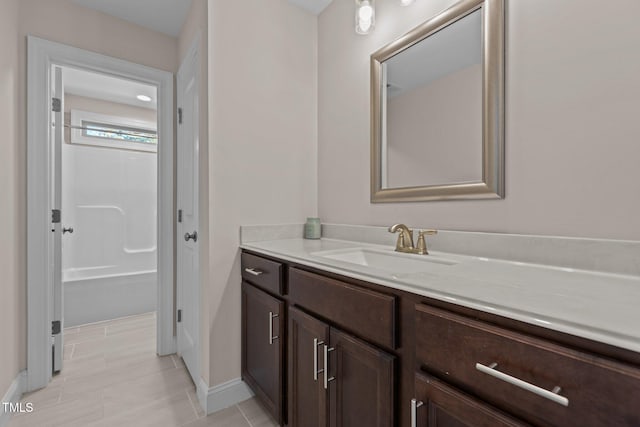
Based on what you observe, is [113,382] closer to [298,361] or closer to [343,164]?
[298,361]

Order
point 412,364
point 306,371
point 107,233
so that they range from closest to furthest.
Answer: point 412,364
point 306,371
point 107,233

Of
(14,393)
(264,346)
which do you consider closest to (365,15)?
(264,346)

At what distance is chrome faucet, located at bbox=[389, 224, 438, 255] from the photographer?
1.24 metres

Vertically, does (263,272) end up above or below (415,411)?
above

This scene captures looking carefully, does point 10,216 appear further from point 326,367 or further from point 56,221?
point 326,367

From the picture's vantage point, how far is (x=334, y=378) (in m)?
0.97

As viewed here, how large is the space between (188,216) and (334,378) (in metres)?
1.48

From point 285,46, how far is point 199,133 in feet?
2.59

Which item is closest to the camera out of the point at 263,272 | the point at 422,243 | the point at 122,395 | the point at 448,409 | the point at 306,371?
the point at 448,409

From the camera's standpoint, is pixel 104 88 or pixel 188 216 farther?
pixel 104 88

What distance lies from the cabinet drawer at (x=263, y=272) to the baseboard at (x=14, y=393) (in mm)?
1311

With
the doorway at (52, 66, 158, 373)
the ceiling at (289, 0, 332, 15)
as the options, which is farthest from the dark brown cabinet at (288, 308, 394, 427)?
the doorway at (52, 66, 158, 373)

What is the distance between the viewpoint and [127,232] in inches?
130

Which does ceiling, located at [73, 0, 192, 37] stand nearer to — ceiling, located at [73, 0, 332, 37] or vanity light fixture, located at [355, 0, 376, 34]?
ceiling, located at [73, 0, 332, 37]
